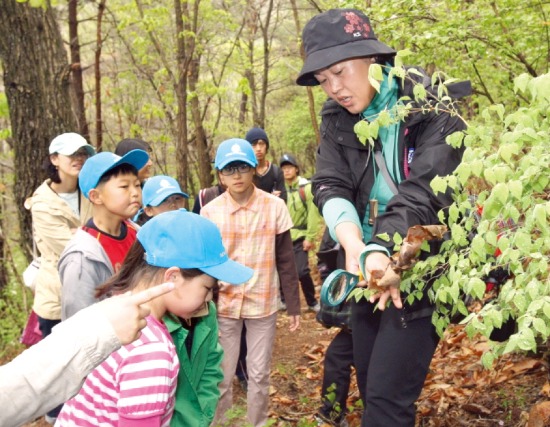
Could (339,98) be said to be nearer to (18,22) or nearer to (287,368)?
(287,368)

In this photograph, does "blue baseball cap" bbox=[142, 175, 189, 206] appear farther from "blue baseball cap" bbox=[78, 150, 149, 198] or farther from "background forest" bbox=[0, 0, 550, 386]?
"background forest" bbox=[0, 0, 550, 386]

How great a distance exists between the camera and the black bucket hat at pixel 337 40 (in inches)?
109

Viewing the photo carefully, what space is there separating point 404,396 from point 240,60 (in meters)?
14.5

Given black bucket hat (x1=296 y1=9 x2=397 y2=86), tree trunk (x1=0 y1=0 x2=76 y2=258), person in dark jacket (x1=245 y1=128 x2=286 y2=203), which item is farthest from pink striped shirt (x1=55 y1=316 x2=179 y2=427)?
person in dark jacket (x1=245 y1=128 x2=286 y2=203)

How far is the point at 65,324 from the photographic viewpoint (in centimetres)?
163

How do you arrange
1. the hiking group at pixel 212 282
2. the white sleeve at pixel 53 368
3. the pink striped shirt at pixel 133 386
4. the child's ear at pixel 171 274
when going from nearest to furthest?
the white sleeve at pixel 53 368
the hiking group at pixel 212 282
the pink striped shirt at pixel 133 386
the child's ear at pixel 171 274

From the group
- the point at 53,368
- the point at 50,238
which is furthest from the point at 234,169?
the point at 53,368

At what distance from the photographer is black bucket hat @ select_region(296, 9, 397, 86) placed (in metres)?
2.76

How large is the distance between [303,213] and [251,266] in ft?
13.0

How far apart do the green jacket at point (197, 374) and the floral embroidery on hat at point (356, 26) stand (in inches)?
61.6

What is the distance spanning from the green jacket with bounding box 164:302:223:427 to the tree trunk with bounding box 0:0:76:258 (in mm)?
4591

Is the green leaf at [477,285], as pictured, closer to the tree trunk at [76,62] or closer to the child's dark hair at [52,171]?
the child's dark hair at [52,171]

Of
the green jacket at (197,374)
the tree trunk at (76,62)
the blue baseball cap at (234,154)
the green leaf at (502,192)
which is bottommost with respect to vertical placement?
the green jacket at (197,374)

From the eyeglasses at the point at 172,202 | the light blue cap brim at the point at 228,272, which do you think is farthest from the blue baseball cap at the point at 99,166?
the light blue cap brim at the point at 228,272
